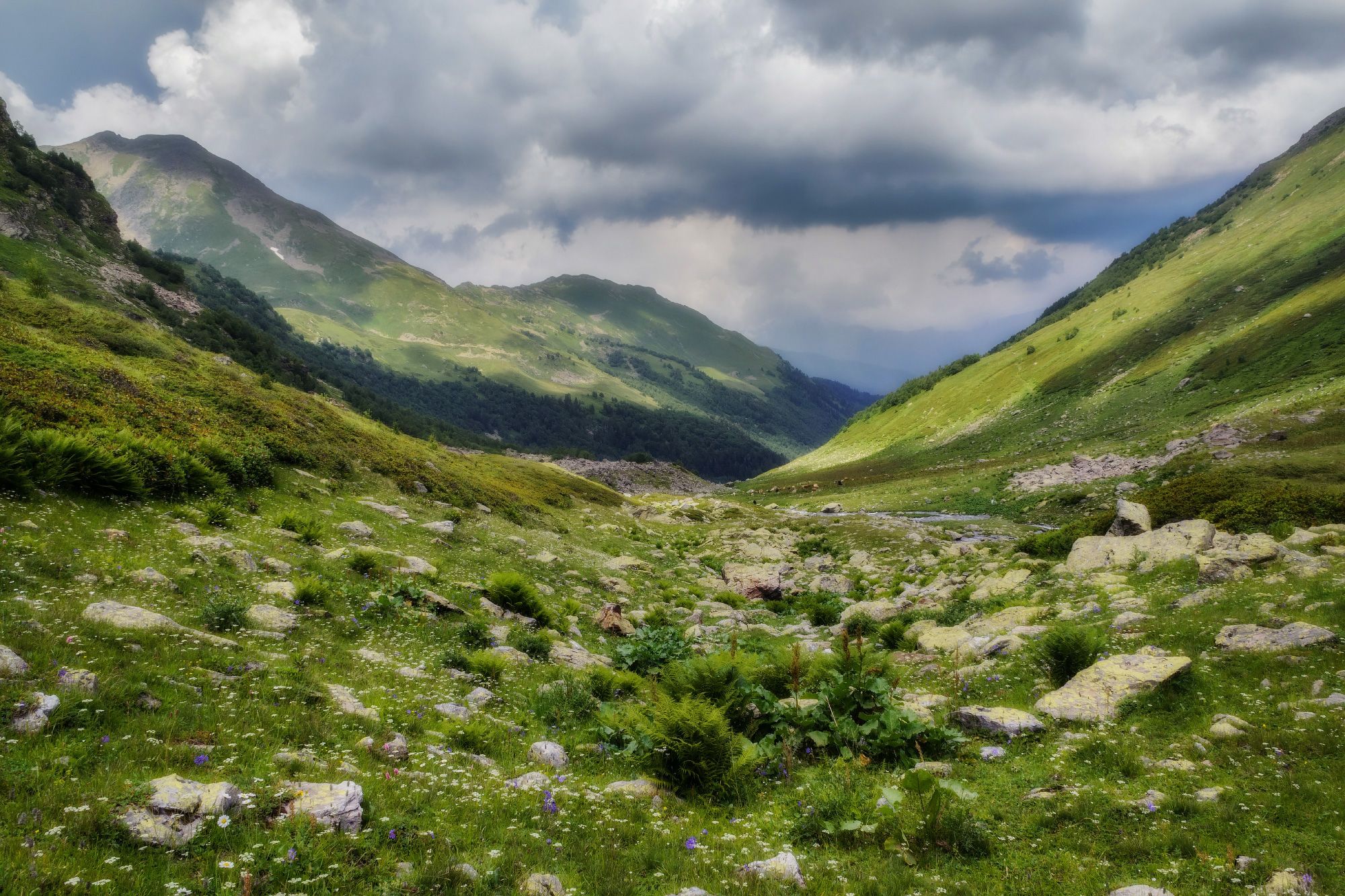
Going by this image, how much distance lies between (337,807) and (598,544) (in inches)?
1413

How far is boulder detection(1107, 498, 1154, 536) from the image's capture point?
22.7 m

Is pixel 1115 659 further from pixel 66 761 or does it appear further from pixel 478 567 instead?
pixel 478 567

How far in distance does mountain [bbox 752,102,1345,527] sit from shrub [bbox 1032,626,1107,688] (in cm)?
1890

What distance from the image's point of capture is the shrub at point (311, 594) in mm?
13367

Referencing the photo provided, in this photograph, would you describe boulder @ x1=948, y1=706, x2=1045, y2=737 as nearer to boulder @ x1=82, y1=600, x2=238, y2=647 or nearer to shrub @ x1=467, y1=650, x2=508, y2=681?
shrub @ x1=467, y1=650, x2=508, y2=681

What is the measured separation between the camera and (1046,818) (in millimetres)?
7477

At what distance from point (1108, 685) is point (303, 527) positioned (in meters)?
21.7

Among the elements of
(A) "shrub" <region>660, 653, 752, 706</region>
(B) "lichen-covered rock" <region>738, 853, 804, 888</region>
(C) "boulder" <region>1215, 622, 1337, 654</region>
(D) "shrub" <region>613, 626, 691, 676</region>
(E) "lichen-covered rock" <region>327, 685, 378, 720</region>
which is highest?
(C) "boulder" <region>1215, 622, 1337, 654</region>

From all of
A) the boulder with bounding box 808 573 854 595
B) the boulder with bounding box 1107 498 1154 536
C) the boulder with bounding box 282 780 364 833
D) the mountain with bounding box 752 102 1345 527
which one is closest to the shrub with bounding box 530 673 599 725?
the boulder with bounding box 282 780 364 833

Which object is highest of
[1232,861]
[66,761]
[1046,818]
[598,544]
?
[66,761]

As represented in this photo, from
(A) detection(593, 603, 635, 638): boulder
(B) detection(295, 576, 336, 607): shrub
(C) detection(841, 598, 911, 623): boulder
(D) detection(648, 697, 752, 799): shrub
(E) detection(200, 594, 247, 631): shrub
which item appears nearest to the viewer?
(D) detection(648, 697, 752, 799): shrub

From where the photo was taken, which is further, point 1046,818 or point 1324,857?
point 1046,818

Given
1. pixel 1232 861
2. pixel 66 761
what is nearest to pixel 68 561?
pixel 66 761

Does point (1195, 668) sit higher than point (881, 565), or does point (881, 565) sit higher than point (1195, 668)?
point (1195, 668)
